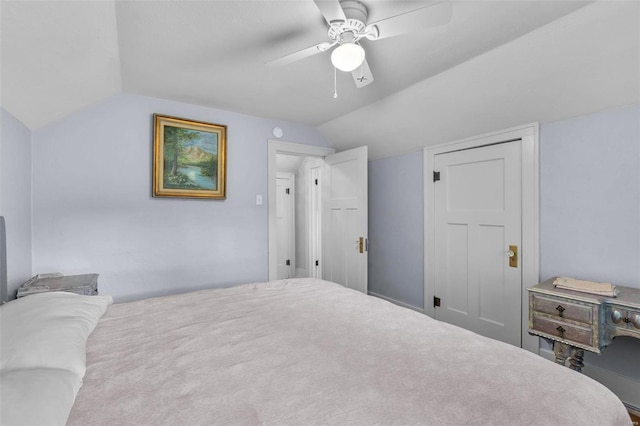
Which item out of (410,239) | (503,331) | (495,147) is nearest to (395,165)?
(410,239)

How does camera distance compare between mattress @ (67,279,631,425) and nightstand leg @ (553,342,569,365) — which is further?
nightstand leg @ (553,342,569,365)

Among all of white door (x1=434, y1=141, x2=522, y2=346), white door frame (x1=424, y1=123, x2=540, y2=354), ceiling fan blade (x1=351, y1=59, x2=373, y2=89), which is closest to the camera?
ceiling fan blade (x1=351, y1=59, x2=373, y2=89)

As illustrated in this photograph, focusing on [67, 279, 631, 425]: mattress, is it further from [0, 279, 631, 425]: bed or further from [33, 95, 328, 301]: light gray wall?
[33, 95, 328, 301]: light gray wall

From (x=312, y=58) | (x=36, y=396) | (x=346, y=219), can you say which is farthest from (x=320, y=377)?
(x=346, y=219)

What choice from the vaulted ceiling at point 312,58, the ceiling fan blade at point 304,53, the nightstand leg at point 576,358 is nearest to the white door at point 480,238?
the vaulted ceiling at point 312,58

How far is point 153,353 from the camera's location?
1186mm

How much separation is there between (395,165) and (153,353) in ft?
10.5

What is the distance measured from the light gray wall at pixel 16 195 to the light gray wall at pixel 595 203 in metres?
3.71

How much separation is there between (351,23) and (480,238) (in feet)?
7.42

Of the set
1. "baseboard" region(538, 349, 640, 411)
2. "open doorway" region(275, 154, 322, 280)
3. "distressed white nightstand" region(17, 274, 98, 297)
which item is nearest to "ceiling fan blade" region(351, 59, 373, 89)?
"distressed white nightstand" region(17, 274, 98, 297)

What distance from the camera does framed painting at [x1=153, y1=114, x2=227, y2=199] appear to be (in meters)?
2.87

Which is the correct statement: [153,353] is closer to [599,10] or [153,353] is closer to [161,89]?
[161,89]

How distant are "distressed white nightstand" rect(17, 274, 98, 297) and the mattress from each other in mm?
747

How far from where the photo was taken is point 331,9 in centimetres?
140
